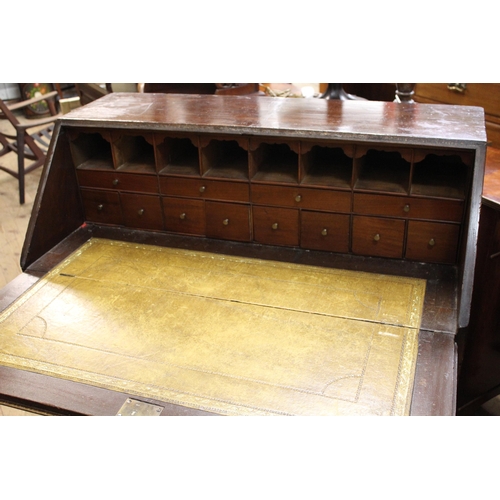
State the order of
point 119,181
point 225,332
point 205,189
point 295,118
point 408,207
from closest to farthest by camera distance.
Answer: point 225,332
point 408,207
point 295,118
point 205,189
point 119,181

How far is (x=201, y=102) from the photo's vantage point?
2297 mm

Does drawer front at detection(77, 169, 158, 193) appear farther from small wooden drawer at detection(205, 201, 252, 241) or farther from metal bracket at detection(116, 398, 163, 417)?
metal bracket at detection(116, 398, 163, 417)

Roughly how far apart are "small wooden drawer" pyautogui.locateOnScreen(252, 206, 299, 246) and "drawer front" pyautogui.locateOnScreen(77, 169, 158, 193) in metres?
0.45

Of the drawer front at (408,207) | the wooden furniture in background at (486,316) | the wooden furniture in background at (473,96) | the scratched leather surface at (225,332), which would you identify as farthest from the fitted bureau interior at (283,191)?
the wooden furniture in background at (473,96)

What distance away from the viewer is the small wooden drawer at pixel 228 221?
2105 mm

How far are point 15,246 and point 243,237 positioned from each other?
7.92ft

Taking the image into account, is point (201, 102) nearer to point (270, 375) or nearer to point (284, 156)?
point (284, 156)

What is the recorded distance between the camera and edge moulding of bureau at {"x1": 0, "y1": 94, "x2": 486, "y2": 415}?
1818 millimetres

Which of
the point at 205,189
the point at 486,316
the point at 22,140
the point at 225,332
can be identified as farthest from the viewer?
the point at 22,140

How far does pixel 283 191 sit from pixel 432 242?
564 millimetres

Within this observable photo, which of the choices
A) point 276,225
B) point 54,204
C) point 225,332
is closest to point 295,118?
point 276,225

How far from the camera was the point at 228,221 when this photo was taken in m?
2.14

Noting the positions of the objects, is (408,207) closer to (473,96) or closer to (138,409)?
(138,409)

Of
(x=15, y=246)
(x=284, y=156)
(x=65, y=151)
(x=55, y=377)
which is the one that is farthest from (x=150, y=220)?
(x=15, y=246)
